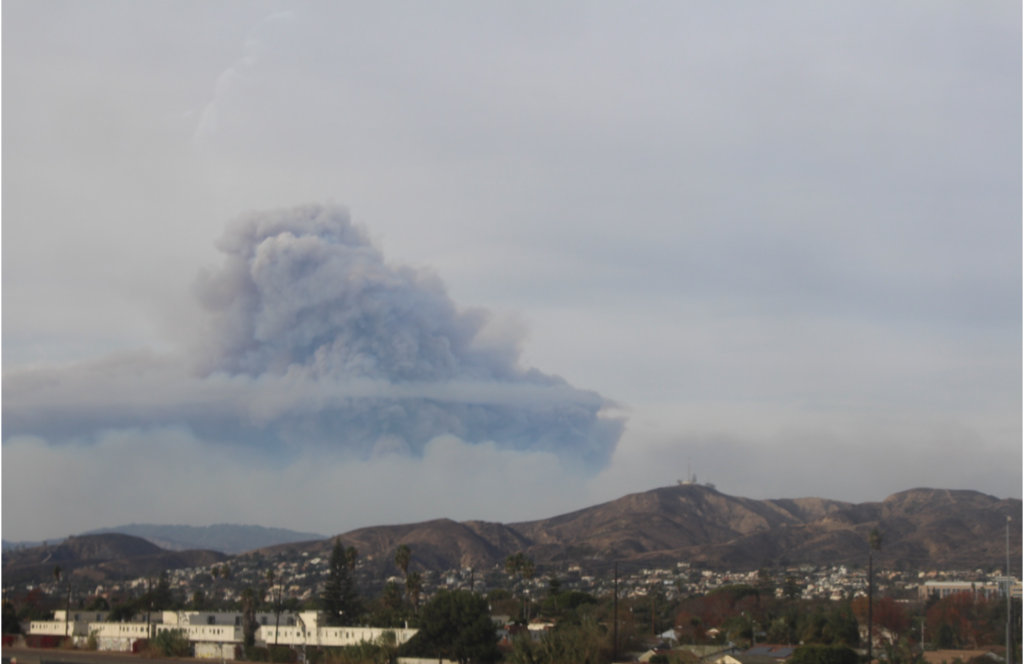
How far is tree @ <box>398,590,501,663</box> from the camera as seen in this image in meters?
62.5

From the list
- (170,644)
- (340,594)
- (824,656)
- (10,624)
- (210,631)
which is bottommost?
(10,624)

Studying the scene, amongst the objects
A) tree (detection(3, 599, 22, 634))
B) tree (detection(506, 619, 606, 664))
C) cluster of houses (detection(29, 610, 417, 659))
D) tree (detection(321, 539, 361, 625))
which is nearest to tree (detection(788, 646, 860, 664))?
tree (detection(506, 619, 606, 664))

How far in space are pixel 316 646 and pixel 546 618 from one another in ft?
84.0

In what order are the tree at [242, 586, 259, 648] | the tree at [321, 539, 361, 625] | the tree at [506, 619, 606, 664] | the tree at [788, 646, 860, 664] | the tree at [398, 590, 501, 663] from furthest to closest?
the tree at [321, 539, 361, 625] → the tree at [242, 586, 259, 648] → the tree at [398, 590, 501, 663] → the tree at [788, 646, 860, 664] → the tree at [506, 619, 606, 664]

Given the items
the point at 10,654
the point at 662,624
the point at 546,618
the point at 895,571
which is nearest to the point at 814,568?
the point at 895,571

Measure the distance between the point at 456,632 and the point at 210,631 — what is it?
29.2 meters

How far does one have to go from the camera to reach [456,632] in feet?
209

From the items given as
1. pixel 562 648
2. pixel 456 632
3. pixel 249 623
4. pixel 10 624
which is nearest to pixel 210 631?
pixel 249 623

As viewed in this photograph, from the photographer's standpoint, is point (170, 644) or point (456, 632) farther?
point (170, 644)

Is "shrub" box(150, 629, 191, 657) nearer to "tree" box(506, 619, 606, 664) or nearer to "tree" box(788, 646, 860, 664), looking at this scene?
"tree" box(506, 619, 606, 664)

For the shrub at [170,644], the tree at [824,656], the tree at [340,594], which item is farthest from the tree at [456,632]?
the tree at [340,594]

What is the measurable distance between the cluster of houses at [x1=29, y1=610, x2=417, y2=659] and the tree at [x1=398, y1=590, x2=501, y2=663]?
84.9 inches

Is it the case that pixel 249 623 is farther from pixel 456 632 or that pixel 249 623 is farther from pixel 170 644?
pixel 456 632

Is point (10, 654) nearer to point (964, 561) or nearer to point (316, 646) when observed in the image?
point (316, 646)
